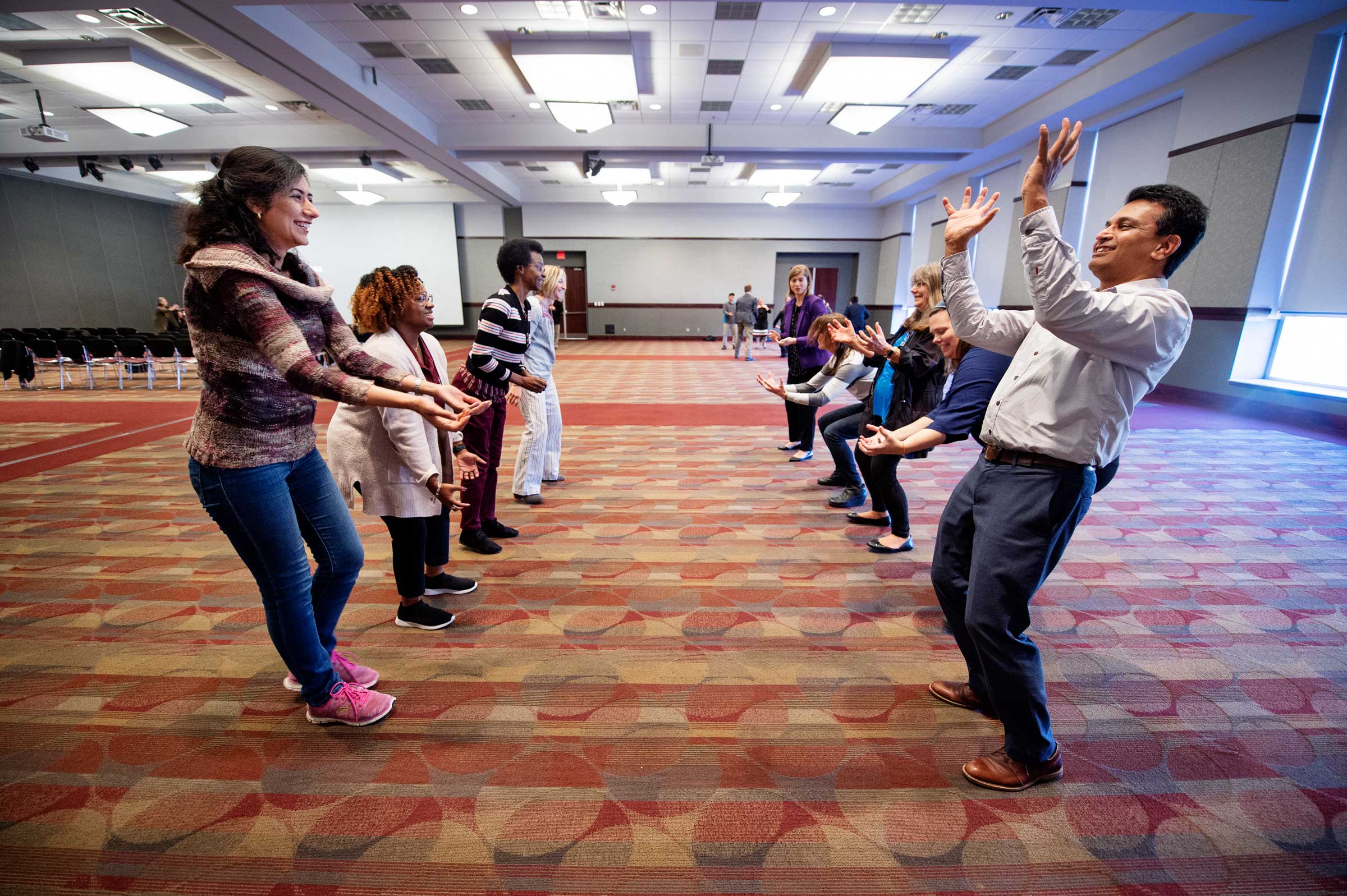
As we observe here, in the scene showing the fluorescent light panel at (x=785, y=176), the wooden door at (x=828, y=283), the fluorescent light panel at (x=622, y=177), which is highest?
the fluorescent light panel at (x=622, y=177)

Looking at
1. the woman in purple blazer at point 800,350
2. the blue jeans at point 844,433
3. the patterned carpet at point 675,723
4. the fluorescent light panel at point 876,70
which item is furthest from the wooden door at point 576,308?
the patterned carpet at point 675,723

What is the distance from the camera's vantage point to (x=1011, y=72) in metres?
8.38

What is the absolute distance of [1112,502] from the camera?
4.06m

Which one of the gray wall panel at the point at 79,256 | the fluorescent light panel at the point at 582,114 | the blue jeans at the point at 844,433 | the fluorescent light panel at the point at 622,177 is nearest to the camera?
the blue jeans at the point at 844,433

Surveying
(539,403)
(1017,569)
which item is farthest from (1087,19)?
(1017,569)

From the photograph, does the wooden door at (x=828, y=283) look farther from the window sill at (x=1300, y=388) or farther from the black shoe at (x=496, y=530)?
the black shoe at (x=496, y=530)

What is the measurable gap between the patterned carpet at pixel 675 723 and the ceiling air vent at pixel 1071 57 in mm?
7262

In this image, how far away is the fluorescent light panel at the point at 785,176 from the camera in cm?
1310

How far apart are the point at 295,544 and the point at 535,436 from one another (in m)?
2.34

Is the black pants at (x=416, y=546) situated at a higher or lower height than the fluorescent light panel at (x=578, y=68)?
lower

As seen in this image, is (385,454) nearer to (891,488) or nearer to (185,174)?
(891,488)

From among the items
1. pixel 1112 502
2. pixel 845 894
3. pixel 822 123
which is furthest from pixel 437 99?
pixel 845 894

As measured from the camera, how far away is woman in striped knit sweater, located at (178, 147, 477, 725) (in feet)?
4.41

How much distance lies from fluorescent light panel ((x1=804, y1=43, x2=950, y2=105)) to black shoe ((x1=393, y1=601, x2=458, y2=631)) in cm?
832
